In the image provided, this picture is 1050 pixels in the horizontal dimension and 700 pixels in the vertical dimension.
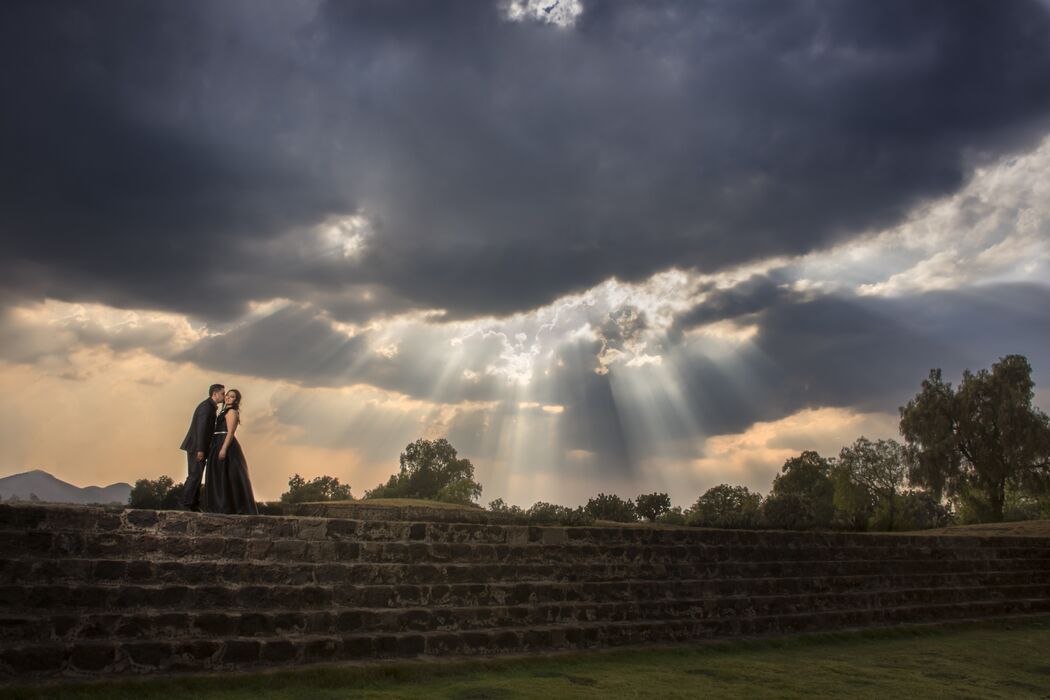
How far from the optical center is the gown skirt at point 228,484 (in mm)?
9266

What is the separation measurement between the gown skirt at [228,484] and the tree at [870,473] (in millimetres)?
54720

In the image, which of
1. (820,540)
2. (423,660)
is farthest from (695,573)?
(423,660)

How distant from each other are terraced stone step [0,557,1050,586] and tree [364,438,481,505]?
199 feet

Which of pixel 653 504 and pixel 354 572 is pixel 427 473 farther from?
pixel 354 572

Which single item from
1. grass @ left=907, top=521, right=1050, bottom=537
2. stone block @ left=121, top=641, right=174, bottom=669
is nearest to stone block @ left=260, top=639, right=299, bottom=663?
stone block @ left=121, top=641, right=174, bottom=669

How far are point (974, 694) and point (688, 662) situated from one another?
3.07 metres

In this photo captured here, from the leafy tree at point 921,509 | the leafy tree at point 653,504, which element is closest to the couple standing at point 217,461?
the leafy tree at point 653,504

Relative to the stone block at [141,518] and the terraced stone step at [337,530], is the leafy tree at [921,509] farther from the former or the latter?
the stone block at [141,518]

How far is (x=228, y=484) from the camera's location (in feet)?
30.9

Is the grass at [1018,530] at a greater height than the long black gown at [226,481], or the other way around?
the long black gown at [226,481]

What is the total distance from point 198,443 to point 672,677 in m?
6.67

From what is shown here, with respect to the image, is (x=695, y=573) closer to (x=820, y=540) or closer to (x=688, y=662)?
(x=688, y=662)

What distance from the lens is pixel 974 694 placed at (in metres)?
7.54

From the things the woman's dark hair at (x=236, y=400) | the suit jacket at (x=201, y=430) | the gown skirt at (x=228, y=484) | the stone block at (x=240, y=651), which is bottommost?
the stone block at (x=240, y=651)
